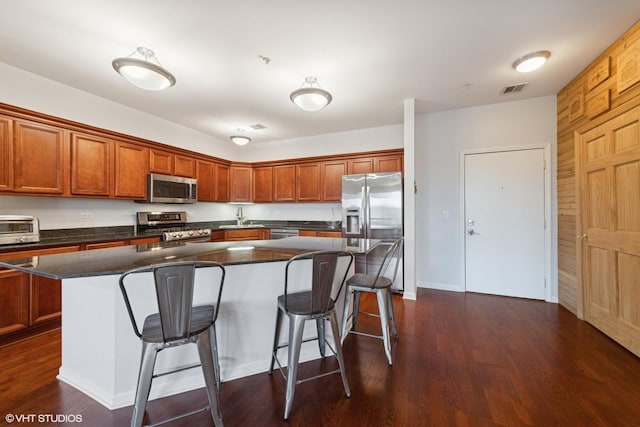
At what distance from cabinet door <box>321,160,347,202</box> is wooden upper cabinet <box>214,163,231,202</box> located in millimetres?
1939

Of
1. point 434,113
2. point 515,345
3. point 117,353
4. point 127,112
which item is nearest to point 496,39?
point 434,113

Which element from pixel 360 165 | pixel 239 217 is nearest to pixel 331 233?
pixel 360 165

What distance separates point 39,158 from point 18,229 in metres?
0.77

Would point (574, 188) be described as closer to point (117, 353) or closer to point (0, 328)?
point (117, 353)

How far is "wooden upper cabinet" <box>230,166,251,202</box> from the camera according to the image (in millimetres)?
5332

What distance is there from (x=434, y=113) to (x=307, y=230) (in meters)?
2.79

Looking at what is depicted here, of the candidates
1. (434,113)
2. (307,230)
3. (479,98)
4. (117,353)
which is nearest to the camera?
(117,353)

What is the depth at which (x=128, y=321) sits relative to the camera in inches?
61.8

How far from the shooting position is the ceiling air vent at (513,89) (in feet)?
10.2

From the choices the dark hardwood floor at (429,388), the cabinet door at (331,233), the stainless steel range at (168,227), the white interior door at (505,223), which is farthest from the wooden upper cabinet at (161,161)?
the white interior door at (505,223)

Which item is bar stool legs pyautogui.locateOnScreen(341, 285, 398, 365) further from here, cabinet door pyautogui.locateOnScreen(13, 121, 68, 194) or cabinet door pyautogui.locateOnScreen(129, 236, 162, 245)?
cabinet door pyautogui.locateOnScreen(13, 121, 68, 194)

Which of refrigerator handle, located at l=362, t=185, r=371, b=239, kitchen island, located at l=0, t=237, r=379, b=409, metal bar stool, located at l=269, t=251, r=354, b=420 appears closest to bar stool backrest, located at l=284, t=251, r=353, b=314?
metal bar stool, located at l=269, t=251, r=354, b=420

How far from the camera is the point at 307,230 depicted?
4.73m

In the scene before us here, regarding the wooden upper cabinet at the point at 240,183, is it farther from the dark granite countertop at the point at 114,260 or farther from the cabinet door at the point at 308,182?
the dark granite countertop at the point at 114,260
